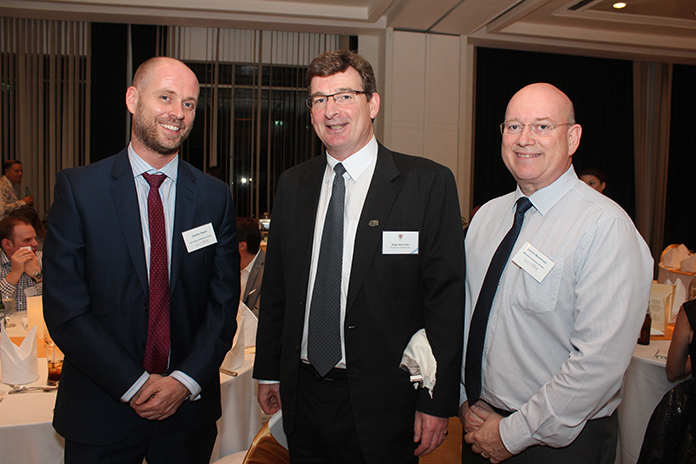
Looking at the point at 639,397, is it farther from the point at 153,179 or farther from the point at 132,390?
the point at 153,179

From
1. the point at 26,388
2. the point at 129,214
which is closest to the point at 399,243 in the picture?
the point at 129,214

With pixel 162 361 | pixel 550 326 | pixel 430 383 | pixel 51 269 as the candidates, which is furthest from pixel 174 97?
pixel 550 326

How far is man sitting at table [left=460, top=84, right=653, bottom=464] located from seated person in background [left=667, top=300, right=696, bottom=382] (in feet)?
2.88

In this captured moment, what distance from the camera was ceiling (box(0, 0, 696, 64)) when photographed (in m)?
6.06

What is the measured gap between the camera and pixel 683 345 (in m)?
2.10

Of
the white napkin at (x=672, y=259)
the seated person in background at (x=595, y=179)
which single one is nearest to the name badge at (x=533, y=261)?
the seated person in background at (x=595, y=179)

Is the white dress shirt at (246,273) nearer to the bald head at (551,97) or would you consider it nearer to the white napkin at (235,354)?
the white napkin at (235,354)

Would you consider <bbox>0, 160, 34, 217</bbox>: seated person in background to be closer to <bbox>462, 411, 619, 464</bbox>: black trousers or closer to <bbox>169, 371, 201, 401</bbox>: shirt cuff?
<bbox>169, 371, 201, 401</bbox>: shirt cuff

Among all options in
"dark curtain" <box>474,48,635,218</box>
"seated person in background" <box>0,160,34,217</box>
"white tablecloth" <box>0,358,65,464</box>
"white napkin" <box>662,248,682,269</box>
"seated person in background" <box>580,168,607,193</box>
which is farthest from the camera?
"dark curtain" <box>474,48,635,218</box>

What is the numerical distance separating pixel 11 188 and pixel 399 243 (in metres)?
6.35

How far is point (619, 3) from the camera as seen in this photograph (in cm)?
620

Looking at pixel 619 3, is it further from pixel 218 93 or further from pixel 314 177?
pixel 314 177

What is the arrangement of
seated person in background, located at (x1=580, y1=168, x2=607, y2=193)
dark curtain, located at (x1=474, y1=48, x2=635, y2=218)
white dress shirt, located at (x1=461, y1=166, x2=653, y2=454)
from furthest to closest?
dark curtain, located at (x1=474, y1=48, x2=635, y2=218)
seated person in background, located at (x1=580, y1=168, x2=607, y2=193)
white dress shirt, located at (x1=461, y1=166, x2=653, y2=454)

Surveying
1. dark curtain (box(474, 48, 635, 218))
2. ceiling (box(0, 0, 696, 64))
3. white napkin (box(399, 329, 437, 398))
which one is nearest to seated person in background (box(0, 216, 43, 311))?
white napkin (box(399, 329, 437, 398))
